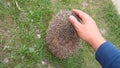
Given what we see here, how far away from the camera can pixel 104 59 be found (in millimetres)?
2480

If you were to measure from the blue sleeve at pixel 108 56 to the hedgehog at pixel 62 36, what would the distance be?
69 cm

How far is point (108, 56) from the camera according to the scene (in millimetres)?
2467

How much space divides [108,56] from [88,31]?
431 millimetres

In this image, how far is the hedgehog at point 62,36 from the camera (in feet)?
10.5

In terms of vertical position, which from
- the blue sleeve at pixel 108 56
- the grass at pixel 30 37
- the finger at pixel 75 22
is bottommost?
the grass at pixel 30 37

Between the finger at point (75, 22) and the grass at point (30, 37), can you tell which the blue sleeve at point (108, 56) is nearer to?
the finger at point (75, 22)

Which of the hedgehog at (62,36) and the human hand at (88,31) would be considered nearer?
the human hand at (88,31)

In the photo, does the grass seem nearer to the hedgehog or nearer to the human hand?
the hedgehog

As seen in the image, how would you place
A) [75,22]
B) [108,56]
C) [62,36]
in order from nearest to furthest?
[108,56] → [75,22] → [62,36]

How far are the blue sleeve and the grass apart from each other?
3.55ft

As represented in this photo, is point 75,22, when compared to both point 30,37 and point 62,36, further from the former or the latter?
point 30,37

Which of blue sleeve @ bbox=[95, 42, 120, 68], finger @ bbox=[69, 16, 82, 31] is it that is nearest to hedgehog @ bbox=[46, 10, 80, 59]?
finger @ bbox=[69, 16, 82, 31]

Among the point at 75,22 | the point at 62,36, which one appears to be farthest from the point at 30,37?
the point at 75,22

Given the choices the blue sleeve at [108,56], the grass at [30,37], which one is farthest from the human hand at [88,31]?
the grass at [30,37]
